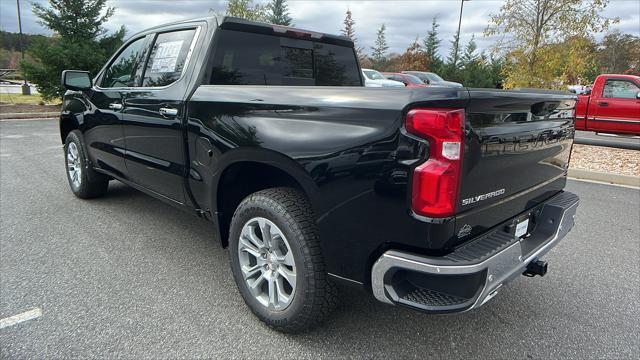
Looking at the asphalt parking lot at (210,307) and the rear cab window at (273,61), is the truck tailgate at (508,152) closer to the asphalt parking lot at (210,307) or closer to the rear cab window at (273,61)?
the asphalt parking lot at (210,307)

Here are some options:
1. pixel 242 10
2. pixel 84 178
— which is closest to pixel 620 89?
pixel 84 178

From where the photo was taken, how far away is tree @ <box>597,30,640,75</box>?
3588 centimetres

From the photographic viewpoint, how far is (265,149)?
230 centimetres

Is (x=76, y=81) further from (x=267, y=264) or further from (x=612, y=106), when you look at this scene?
(x=612, y=106)

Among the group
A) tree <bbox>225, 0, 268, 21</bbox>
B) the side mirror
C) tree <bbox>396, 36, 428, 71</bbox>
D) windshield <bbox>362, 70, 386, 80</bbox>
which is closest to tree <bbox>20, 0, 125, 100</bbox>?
tree <bbox>225, 0, 268, 21</bbox>

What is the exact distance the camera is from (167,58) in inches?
129

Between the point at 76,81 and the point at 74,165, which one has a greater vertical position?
the point at 76,81

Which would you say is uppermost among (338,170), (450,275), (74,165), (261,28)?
(261,28)

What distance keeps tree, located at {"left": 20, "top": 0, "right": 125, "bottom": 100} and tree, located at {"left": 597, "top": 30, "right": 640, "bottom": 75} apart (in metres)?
38.4

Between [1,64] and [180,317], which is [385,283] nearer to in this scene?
[180,317]

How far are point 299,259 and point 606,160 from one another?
806cm

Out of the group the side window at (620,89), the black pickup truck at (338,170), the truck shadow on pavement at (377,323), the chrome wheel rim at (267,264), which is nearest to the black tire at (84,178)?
the black pickup truck at (338,170)

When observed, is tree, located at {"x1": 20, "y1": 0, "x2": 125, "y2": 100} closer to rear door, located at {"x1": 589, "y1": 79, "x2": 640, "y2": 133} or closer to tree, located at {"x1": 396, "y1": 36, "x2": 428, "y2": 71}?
rear door, located at {"x1": 589, "y1": 79, "x2": 640, "y2": 133}

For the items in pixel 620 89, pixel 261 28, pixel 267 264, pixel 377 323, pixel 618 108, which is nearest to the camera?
pixel 267 264
